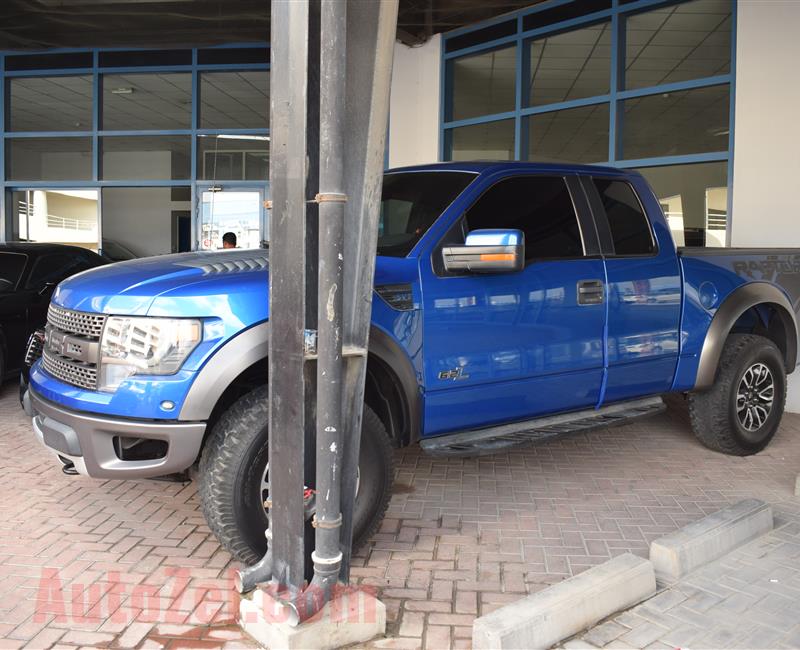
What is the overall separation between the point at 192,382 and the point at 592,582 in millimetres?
1968

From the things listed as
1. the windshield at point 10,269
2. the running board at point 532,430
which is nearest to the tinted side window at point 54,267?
the windshield at point 10,269

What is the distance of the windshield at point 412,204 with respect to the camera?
162 inches

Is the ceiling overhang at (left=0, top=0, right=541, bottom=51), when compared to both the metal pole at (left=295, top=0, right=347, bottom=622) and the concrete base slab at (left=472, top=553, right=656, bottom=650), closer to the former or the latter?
the metal pole at (left=295, top=0, right=347, bottom=622)

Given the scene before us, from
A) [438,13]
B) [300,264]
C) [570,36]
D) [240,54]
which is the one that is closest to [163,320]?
[300,264]

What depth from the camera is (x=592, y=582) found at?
3.17m

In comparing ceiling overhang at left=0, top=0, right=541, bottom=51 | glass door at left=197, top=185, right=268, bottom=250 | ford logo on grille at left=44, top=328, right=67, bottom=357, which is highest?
ceiling overhang at left=0, top=0, right=541, bottom=51

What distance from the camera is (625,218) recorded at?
5012 mm

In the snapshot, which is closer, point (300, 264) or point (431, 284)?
point (300, 264)

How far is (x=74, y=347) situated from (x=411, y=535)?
2053 mm

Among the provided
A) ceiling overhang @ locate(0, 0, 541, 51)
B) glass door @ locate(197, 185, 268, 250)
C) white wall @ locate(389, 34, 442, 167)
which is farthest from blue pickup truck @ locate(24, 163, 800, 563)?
glass door @ locate(197, 185, 268, 250)

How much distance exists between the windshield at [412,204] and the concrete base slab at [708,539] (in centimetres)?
203

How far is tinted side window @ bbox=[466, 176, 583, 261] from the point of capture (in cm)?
436

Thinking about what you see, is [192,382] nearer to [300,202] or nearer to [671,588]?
[300,202]

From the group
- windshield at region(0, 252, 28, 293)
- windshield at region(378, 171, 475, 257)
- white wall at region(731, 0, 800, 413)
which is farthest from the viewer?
windshield at region(0, 252, 28, 293)
